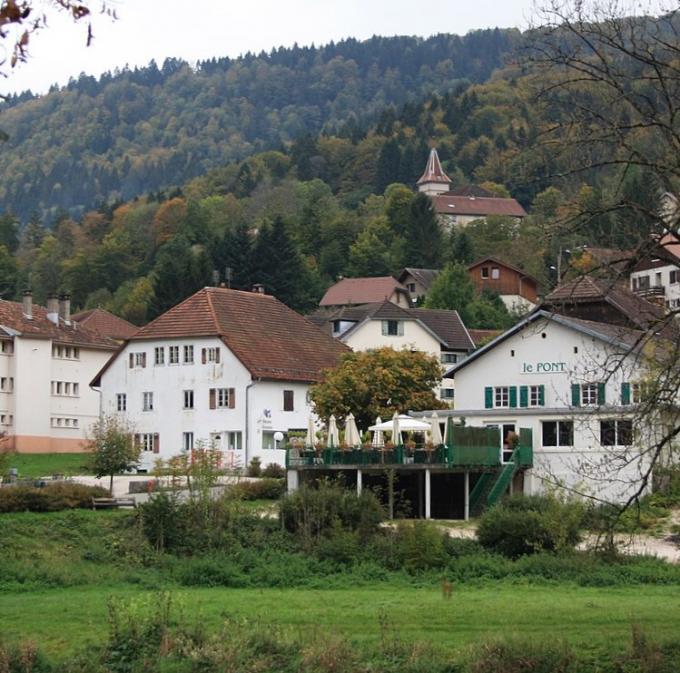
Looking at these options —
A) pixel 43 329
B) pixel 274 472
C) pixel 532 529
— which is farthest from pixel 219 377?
pixel 532 529

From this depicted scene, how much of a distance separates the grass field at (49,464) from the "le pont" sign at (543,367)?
55.5 ft

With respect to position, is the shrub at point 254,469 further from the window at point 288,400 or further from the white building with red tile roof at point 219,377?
the window at point 288,400

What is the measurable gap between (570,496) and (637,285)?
1099 cm

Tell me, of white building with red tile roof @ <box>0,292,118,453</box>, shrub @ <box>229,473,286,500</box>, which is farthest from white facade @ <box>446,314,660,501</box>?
white building with red tile roof @ <box>0,292,118,453</box>

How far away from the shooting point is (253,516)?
154ft

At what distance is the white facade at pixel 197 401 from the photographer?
7331cm

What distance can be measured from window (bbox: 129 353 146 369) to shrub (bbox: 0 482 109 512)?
2741 cm

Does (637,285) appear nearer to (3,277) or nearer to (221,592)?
(221,592)

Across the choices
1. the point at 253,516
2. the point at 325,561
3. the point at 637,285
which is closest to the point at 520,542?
the point at 325,561

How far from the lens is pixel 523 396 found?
61125mm

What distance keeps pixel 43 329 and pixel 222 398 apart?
2360 cm

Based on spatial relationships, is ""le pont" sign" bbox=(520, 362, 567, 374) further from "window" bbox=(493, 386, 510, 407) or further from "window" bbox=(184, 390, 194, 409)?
"window" bbox=(184, 390, 194, 409)

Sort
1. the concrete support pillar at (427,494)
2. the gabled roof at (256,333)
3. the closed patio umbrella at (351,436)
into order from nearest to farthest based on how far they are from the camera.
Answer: the concrete support pillar at (427,494)
the closed patio umbrella at (351,436)
the gabled roof at (256,333)

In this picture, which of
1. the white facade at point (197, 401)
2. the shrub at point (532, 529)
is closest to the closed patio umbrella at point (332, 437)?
the shrub at point (532, 529)
